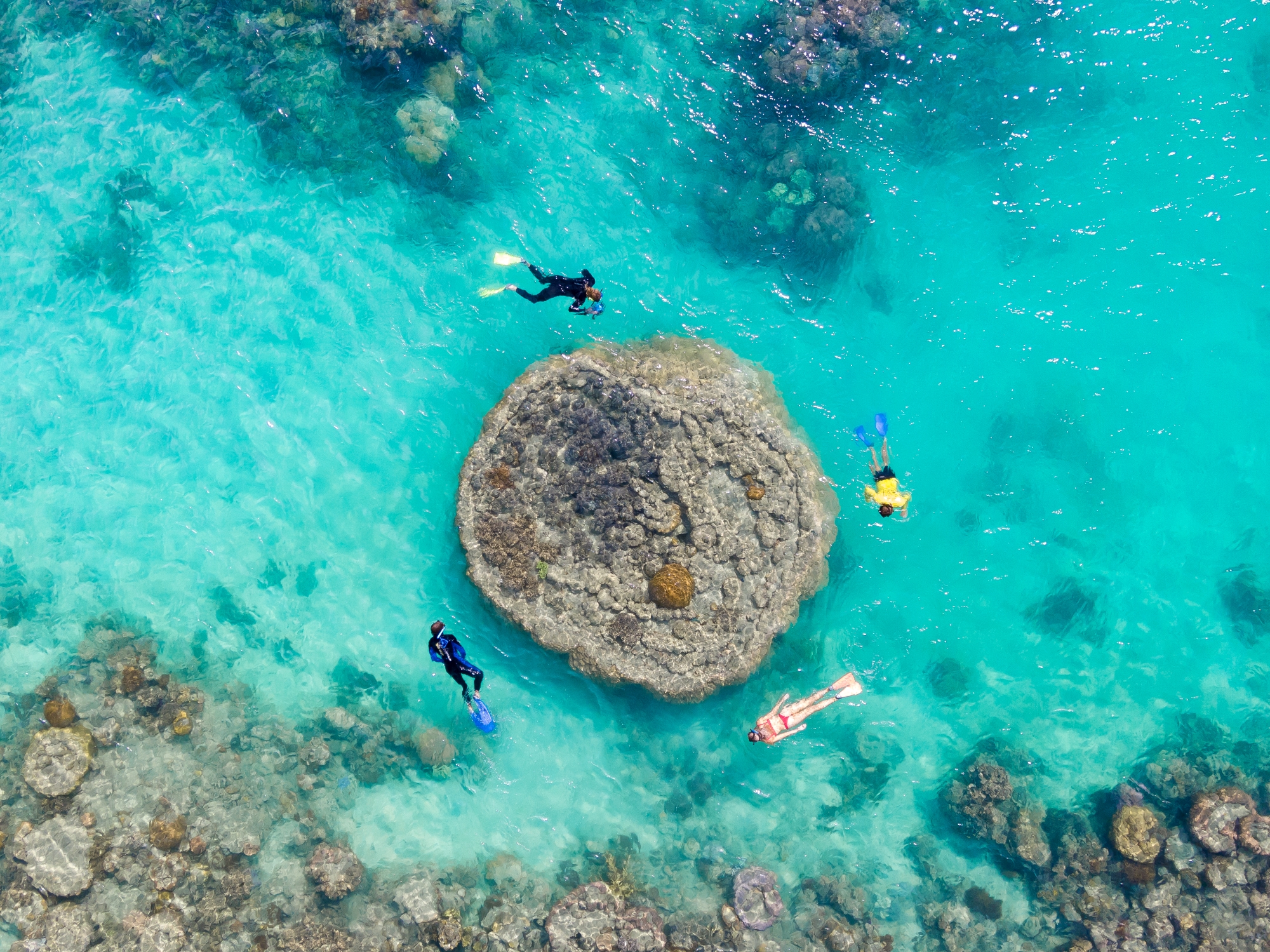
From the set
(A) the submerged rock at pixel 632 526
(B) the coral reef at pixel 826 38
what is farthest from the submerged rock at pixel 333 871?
(B) the coral reef at pixel 826 38

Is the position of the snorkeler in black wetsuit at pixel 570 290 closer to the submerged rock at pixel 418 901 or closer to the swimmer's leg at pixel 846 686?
the swimmer's leg at pixel 846 686

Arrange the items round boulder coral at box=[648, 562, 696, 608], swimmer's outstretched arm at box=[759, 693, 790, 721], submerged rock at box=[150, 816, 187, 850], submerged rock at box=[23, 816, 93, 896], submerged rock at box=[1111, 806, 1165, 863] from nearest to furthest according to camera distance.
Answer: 1. submerged rock at box=[23, 816, 93, 896]
2. round boulder coral at box=[648, 562, 696, 608]
3. submerged rock at box=[150, 816, 187, 850]
4. swimmer's outstretched arm at box=[759, 693, 790, 721]
5. submerged rock at box=[1111, 806, 1165, 863]

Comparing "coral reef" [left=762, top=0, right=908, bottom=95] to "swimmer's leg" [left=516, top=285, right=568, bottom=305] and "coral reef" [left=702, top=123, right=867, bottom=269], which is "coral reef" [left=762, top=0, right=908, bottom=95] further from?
"swimmer's leg" [left=516, top=285, right=568, bottom=305]

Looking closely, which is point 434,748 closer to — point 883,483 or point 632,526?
point 632,526

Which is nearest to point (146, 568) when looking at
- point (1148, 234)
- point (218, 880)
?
point (218, 880)

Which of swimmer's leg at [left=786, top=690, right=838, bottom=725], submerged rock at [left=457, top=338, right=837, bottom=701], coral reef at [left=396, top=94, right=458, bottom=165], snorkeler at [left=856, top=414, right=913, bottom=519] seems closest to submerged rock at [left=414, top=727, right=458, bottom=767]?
submerged rock at [left=457, top=338, right=837, bottom=701]

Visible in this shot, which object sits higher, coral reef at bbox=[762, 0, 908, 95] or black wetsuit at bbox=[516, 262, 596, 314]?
coral reef at bbox=[762, 0, 908, 95]

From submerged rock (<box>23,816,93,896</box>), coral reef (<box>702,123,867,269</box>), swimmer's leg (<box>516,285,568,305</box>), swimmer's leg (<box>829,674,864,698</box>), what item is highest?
coral reef (<box>702,123,867,269</box>)
